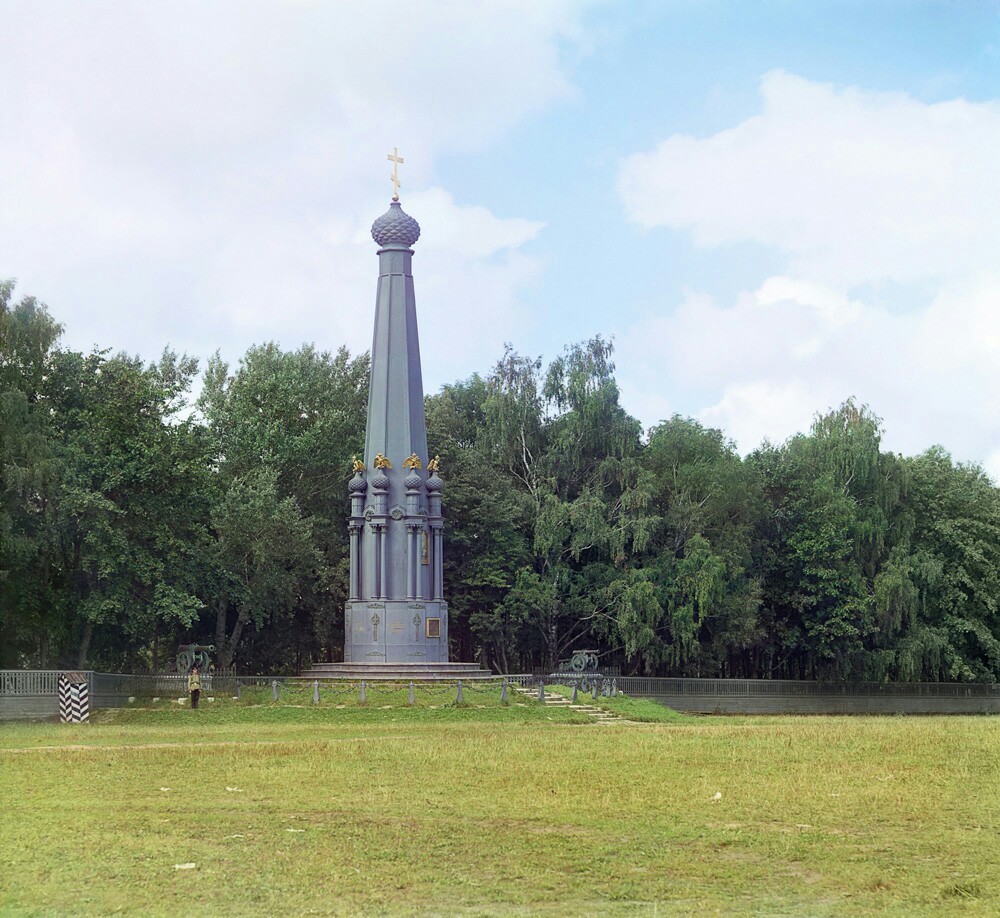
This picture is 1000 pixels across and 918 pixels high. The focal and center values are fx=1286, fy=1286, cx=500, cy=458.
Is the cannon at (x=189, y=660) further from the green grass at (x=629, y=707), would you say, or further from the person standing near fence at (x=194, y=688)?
the green grass at (x=629, y=707)

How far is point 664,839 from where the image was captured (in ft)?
48.2

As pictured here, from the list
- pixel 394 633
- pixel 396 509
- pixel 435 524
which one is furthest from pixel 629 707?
pixel 396 509

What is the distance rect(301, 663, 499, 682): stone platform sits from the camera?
4616 centimetres

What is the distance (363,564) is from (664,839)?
1429 inches

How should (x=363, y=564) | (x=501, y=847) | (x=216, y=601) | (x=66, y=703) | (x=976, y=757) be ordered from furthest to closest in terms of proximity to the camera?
1. (x=216, y=601)
2. (x=363, y=564)
3. (x=66, y=703)
4. (x=976, y=757)
5. (x=501, y=847)

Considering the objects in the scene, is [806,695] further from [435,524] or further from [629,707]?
[435,524]

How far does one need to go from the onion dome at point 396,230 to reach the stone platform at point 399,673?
17.1m

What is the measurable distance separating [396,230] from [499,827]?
39.4 m

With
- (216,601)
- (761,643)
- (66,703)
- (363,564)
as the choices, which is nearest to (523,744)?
(66,703)

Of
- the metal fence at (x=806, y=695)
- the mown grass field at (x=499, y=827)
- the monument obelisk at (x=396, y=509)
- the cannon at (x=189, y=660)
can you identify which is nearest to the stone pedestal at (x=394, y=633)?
the monument obelisk at (x=396, y=509)

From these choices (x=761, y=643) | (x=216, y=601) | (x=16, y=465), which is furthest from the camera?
(x=761, y=643)

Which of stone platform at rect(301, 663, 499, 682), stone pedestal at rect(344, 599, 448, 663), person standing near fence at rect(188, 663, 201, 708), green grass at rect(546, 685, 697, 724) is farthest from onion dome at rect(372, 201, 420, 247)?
person standing near fence at rect(188, 663, 201, 708)

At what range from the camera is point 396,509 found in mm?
50000

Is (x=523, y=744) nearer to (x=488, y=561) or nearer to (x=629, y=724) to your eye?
(x=629, y=724)
